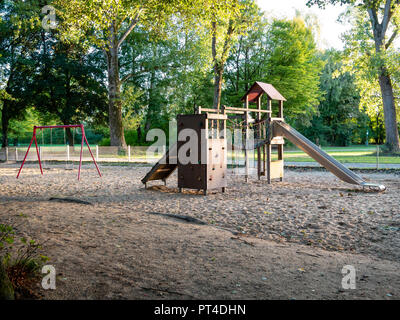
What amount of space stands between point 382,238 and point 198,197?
510 centimetres

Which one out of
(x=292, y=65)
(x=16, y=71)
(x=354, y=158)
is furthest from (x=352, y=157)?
(x=16, y=71)

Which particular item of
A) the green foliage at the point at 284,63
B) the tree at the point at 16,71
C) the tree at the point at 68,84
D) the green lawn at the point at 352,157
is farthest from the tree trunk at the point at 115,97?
the green foliage at the point at 284,63

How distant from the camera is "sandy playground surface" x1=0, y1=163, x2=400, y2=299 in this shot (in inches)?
145

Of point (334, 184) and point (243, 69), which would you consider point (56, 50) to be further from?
point (334, 184)

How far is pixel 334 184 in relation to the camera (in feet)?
40.3

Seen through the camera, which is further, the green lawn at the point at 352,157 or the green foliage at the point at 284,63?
the green foliage at the point at 284,63

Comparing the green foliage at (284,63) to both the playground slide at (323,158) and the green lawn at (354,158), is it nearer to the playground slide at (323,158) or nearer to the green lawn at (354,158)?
the green lawn at (354,158)

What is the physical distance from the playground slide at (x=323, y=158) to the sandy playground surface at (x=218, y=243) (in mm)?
622

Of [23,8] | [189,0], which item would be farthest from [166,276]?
[23,8]

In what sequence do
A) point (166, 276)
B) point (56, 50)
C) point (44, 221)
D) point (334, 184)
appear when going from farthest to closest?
point (56, 50) → point (334, 184) → point (44, 221) → point (166, 276)

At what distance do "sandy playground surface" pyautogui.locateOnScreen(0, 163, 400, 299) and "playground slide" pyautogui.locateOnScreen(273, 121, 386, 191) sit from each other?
0.62 metres

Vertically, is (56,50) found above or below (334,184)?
above

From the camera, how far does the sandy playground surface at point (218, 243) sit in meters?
3.69

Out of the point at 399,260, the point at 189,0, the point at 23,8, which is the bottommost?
the point at 399,260
